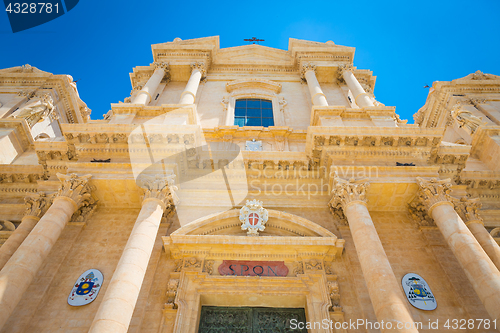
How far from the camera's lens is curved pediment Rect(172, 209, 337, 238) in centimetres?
1056

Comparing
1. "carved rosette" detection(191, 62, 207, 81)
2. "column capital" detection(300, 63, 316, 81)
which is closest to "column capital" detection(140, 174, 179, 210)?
"carved rosette" detection(191, 62, 207, 81)

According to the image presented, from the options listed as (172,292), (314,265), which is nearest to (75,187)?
(172,292)

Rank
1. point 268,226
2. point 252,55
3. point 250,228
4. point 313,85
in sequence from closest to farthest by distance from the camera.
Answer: point 250,228 → point 268,226 → point 313,85 → point 252,55

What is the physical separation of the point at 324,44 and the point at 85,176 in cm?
1548

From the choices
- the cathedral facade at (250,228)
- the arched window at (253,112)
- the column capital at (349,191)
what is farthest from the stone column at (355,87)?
the column capital at (349,191)

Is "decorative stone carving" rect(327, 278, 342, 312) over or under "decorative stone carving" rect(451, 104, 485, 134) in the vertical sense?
under

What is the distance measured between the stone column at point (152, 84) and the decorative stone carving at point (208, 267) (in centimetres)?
827

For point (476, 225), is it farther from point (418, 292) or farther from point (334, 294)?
point (334, 294)

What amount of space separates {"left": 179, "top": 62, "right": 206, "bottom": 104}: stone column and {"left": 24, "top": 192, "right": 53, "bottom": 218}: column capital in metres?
6.74

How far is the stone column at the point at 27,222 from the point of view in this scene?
368 inches

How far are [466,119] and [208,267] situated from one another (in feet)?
50.9

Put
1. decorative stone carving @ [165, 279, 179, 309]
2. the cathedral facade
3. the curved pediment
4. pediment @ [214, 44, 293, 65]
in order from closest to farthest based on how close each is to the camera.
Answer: the cathedral facade, decorative stone carving @ [165, 279, 179, 309], the curved pediment, pediment @ [214, 44, 293, 65]

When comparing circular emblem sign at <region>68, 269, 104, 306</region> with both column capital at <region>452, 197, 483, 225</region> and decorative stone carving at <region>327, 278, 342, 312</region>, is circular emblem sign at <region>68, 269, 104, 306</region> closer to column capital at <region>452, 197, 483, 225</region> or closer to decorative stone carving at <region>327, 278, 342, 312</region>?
decorative stone carving at <region>327, 278, 342, 312</region>

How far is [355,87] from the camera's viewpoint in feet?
55.1
